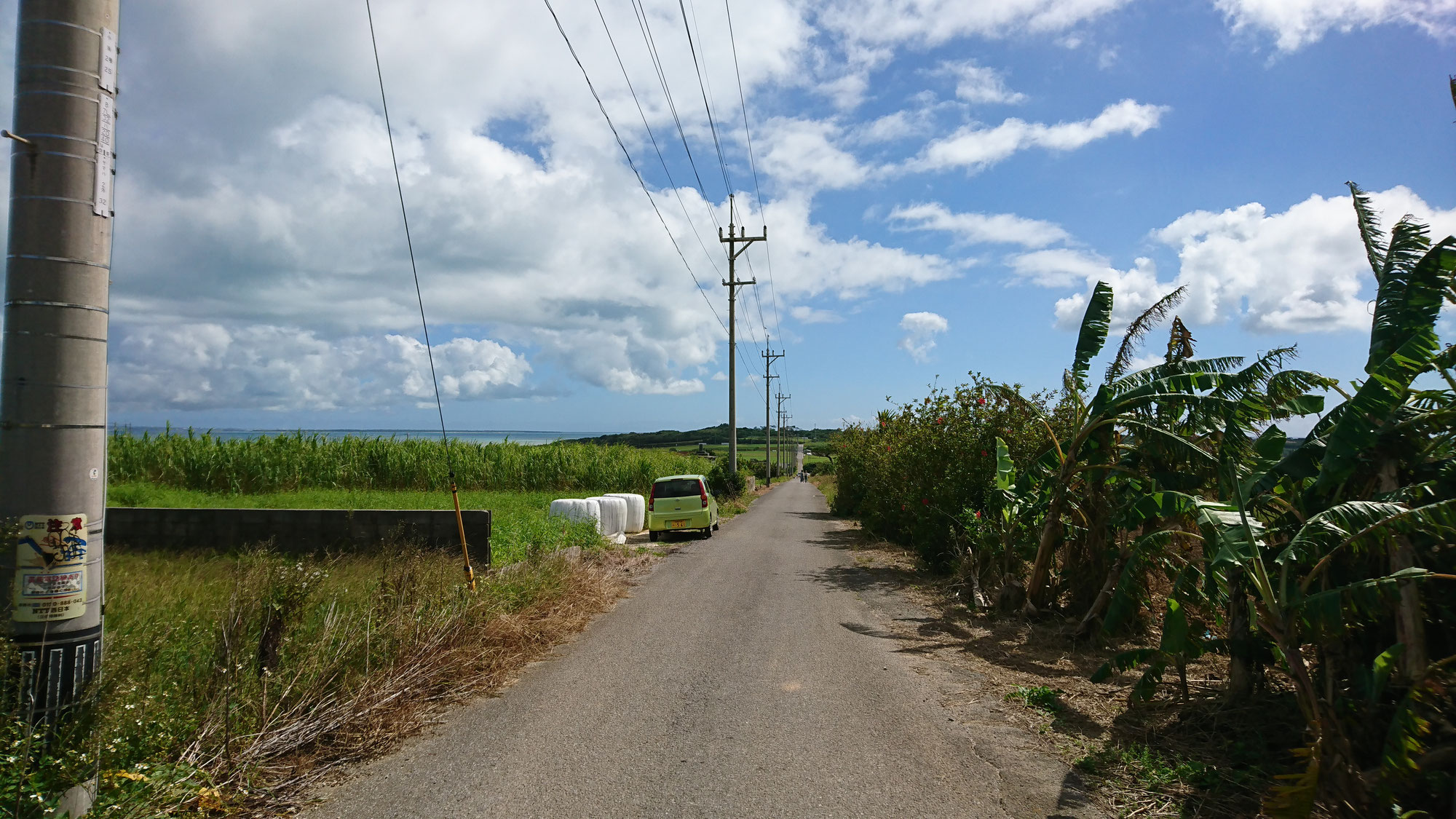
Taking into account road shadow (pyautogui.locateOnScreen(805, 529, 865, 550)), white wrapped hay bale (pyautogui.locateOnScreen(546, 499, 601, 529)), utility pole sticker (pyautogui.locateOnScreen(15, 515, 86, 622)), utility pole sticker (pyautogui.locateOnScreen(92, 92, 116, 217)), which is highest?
utility pole sticker (pyautogui.locateOnScreen(92, 92, 116, 217))

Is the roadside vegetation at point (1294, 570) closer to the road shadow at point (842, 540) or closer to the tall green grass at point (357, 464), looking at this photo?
the road shadow at point (842, 540)

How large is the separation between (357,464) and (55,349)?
94.9 feet

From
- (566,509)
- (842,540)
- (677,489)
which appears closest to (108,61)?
(566,509)

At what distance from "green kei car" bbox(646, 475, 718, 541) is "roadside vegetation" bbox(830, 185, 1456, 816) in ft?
38.2

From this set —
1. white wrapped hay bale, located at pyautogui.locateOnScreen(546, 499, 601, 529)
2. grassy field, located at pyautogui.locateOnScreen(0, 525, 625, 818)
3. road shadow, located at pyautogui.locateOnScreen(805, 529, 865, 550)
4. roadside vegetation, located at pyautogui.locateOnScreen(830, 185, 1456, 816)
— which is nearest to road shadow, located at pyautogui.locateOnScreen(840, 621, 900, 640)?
roadside vegetation, located at pyautogui.locateOnScreen(830, 185, 1456, 816)

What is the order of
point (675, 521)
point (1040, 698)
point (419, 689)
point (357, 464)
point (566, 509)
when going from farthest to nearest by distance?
1. point (357, 464)
2. point (675, 521)
3. point (566, 509)
4. point (1040, 698)
5. point (419, 689)

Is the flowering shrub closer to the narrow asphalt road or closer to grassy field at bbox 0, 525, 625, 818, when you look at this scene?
the narrow asphalt road

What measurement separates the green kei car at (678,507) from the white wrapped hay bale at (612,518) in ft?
2.86

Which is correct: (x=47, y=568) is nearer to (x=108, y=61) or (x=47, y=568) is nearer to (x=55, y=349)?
(x=55, y=349)

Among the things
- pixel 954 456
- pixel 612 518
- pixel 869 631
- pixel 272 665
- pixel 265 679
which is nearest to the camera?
pixel 265 679

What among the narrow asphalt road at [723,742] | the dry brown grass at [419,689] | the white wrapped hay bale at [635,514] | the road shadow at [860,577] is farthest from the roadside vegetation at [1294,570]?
the white wrapped hay bale at [635,514]

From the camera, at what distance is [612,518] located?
19.0 meters

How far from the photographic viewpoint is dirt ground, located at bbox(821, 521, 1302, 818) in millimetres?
4820

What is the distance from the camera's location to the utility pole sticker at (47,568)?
147 inches
